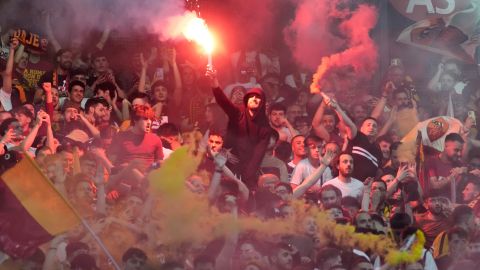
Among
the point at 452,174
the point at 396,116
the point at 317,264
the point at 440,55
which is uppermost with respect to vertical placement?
the point at 440,55

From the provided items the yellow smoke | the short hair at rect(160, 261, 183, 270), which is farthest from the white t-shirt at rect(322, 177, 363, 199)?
the short hair at rect(160, 261, 183, 270)

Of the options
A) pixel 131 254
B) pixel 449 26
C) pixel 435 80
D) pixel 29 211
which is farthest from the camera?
pixel 449 26

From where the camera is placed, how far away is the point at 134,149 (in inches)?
341

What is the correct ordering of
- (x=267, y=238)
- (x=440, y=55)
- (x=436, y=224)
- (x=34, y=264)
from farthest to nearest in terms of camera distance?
(x=440, y=55) → (x=436, y=224) → (x=267, y=238) → (x=34, y=264)

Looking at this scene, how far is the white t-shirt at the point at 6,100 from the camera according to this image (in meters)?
8.44

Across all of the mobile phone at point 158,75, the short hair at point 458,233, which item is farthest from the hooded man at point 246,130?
the short hair at point 458,233

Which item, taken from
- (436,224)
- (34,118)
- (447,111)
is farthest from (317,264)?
(34,118)

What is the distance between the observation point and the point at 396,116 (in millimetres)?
9477

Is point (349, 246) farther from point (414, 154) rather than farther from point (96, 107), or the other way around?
point (96, 107)

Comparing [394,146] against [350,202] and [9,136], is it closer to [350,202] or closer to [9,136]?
[350,202]

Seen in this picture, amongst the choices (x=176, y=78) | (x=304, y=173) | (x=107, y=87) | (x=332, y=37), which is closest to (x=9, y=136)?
(x=107, y=87)

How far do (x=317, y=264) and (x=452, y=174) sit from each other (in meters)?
1.96

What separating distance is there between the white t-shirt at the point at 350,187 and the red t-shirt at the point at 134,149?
1.78 m

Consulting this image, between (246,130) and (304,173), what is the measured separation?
74 centimetres
